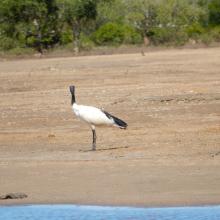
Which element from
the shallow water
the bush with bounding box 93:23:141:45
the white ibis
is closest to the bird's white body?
the white ibis

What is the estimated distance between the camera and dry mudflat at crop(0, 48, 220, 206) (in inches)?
461

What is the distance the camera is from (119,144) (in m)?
15.7

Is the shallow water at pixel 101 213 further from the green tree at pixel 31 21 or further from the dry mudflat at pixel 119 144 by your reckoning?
the green tree at pixel 31 21

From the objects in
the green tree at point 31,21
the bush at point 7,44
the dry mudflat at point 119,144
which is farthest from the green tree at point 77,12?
the dry mudflat at point 119,144

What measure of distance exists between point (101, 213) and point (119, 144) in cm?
497

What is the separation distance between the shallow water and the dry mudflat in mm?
223

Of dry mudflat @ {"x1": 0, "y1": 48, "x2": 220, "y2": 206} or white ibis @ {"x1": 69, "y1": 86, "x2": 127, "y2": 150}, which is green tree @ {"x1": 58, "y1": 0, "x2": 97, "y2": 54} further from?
white ibis @ {"x1": 69, "y1": 86, "x2": 127, "y2": 150}

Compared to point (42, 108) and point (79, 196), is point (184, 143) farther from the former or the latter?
point (42, 108)

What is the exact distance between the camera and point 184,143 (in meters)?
A: 15.3

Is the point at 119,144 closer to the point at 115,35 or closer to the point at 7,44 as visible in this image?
the point at 7,44

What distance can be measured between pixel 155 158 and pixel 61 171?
1.46 metres

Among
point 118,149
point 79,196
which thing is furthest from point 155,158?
point 79,196

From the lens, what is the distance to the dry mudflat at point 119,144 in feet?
38.4

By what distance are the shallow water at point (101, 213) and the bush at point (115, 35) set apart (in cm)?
5217
